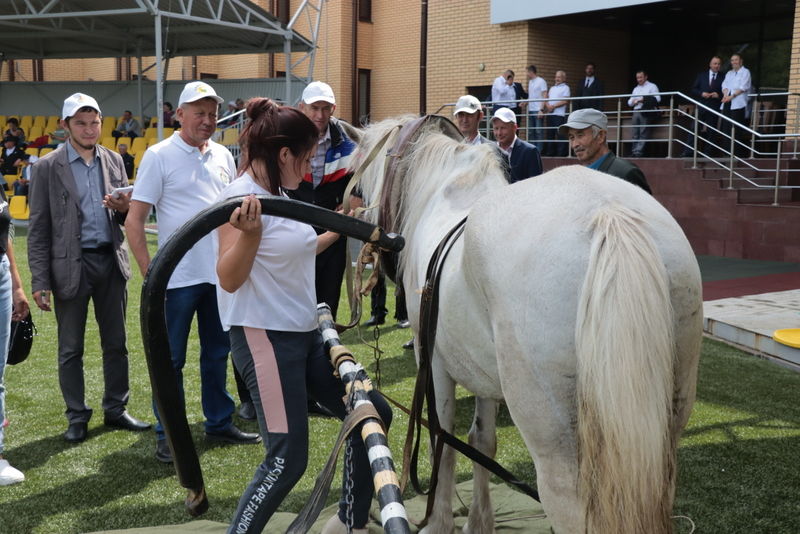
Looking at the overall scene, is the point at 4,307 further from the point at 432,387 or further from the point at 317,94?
the point at 432,387

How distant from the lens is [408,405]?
18.2 feet

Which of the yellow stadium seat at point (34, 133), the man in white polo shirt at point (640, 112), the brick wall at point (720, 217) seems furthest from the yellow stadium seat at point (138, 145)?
the brick wall at point (720, 217)

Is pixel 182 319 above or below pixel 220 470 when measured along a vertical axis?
above

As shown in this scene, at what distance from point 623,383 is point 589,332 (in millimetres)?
165

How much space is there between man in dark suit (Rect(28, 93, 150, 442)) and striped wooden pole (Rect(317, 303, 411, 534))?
2225 mm

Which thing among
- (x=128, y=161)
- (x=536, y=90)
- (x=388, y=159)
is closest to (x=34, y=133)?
(x=128, y=161)

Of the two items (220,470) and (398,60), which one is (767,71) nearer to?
(398,60)

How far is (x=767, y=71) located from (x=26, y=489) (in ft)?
55.4

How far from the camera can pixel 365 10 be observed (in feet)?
80.0

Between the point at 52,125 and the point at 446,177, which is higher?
the point at 52,125

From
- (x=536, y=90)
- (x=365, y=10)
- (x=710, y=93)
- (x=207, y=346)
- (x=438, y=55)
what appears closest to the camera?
(x=207, y=346)

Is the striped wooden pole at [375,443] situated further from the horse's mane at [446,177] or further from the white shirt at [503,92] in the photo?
the white shirt at [503,92]

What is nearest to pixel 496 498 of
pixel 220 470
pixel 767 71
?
pixel 220 470

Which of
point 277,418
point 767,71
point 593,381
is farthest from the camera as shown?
point 767,71
